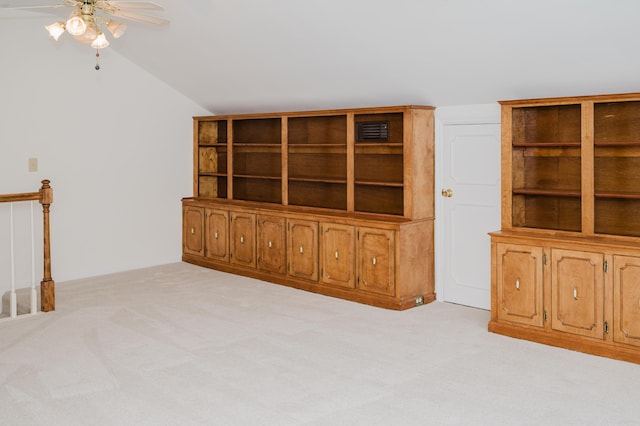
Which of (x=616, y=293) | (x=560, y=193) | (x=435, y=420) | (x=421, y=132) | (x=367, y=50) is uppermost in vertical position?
(x=367, y=50)

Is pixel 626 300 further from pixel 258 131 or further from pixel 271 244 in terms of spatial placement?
pixel 258 131

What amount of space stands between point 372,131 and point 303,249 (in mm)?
1407

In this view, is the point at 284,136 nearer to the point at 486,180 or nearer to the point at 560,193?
→ the point at 486,180

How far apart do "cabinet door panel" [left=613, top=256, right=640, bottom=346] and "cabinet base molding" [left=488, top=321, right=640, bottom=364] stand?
80mm

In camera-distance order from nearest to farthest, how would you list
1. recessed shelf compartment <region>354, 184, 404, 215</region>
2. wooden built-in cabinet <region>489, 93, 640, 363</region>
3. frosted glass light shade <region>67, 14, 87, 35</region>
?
1. frosted glass light shade <region>67, 14, 87, 35</region>
2. wooden built-in cabinet <region>489, 93, 640, 363</region>
3. recessed shelf compartment <region>354, 184, 404, 215</region>

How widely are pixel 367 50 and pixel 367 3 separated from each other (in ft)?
2.27

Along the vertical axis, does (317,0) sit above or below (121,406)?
above

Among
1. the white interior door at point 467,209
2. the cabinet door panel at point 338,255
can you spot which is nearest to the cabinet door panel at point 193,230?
the cabinet door panel at point 338,255

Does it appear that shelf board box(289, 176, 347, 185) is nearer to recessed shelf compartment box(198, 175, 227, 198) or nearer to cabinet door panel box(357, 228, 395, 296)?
cabinet door panel box(357, 228, 395, 296)

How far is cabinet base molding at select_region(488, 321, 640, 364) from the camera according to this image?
454 centimetres

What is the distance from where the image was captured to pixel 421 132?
19.9 ft

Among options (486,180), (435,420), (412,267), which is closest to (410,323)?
(412,267)

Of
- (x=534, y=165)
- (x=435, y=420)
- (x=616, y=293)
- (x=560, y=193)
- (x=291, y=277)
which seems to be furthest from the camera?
(x=291, y=277)

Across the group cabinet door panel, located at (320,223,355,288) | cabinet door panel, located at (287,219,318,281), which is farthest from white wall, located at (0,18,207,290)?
cabinet door panel, located at (320,223,355,288)
